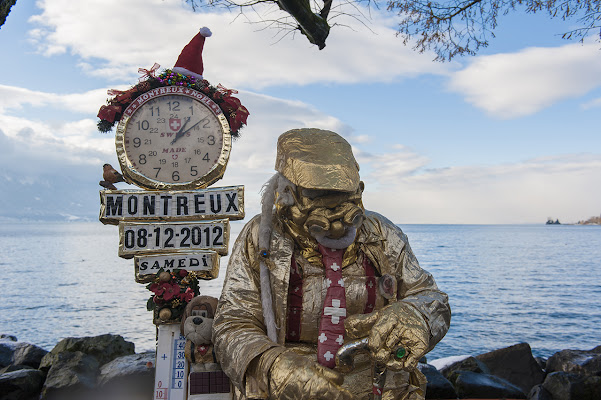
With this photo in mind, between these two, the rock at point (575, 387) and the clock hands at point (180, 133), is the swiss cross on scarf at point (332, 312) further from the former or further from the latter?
the rock at point (575, 387)

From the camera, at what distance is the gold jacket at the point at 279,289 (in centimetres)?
250

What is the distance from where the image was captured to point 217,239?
4359 millimetres

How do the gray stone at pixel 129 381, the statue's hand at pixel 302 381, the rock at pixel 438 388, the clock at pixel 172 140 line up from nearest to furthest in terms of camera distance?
the statue's hand at pixel 302 381
the clock at pixel 172 140
the gray stone at pixel 129 381
the rock at pixel 438 388

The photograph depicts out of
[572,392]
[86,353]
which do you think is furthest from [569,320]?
[86,353]

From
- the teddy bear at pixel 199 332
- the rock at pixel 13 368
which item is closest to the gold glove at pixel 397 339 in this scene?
the teddy bear at pixel 199 332

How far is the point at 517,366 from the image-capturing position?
7.62m

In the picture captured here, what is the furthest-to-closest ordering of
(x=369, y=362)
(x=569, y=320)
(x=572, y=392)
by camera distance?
1. (x=569, y=320)
2. (x=572, y=392)
3. (x=369, y=362)

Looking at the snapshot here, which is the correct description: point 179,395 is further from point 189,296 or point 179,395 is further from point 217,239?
point 217,239

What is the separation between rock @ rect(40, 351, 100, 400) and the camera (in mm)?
6012

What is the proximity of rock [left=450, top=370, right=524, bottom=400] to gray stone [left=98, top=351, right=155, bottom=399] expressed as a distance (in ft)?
11.8

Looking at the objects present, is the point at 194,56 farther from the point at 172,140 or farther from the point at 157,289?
the point at 157,289

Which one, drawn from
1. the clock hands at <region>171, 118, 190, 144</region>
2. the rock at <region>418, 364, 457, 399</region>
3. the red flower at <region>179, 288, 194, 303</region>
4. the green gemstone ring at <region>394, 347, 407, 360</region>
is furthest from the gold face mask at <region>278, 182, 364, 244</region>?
the rock at <region>418, 364, 457, 399</region>

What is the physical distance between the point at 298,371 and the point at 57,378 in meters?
5.03

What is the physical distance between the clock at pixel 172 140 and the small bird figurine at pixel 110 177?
3.5 inches
